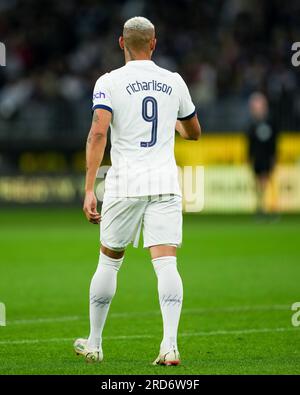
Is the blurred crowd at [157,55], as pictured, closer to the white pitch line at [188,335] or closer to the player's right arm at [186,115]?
the white pitch line at [188,335]

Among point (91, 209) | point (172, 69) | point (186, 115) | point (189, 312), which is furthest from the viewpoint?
point (172, 69)

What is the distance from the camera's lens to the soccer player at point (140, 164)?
23.1 ft

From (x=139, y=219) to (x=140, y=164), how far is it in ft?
1.21

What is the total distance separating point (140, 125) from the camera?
7086 millimetres

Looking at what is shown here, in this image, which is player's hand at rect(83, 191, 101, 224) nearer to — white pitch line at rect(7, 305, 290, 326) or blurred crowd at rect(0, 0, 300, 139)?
white pitch line at rect(7, 305, 290, 326)

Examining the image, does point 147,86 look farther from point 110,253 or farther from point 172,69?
point 172,69

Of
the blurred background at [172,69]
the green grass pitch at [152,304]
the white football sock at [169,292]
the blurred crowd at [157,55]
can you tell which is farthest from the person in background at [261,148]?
the white football sock at [169,292]

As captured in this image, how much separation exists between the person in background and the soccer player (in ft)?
48.3

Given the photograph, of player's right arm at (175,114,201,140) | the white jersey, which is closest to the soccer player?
the white jersey

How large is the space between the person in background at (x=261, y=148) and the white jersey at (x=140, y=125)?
1472 cm

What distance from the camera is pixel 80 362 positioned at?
725cm

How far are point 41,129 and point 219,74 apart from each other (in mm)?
4521

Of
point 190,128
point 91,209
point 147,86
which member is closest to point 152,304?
point 190,128
